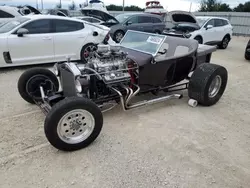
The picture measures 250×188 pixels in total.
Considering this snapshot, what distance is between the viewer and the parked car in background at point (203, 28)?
1073 cm

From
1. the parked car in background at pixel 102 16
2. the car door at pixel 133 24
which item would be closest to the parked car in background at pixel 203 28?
the car door at pixel 133 24

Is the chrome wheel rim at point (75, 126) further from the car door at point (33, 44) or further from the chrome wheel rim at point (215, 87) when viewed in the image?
the car door at point (33, 44)

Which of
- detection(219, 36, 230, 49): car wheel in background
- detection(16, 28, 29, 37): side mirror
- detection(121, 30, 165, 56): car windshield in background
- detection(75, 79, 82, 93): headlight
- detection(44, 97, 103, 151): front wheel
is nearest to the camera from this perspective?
detection(44, 97, 103, 151): front wheel

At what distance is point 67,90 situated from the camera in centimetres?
380

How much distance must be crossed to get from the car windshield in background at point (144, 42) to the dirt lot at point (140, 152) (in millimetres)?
1134

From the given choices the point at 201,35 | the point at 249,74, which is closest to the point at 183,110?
the point at 249,74

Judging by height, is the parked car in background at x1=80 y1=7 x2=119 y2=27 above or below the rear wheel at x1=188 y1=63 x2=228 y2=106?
above

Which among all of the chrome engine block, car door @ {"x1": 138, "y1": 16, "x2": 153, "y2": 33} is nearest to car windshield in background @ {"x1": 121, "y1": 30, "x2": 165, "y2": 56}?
the chrome engine block

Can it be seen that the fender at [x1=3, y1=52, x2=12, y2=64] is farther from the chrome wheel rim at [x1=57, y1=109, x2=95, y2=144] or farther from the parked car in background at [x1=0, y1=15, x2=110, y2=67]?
the chrome wheel rim at [x1=57, y1=109, x2=95, y2=144]

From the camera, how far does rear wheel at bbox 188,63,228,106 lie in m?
4.36

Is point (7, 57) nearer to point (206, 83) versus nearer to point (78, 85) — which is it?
point (78, 85)

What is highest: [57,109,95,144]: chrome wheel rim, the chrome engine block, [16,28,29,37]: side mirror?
[16,28,29,37]: side mirror

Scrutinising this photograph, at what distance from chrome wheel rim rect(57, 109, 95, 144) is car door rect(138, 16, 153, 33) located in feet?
33.2

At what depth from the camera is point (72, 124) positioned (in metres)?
3.07
